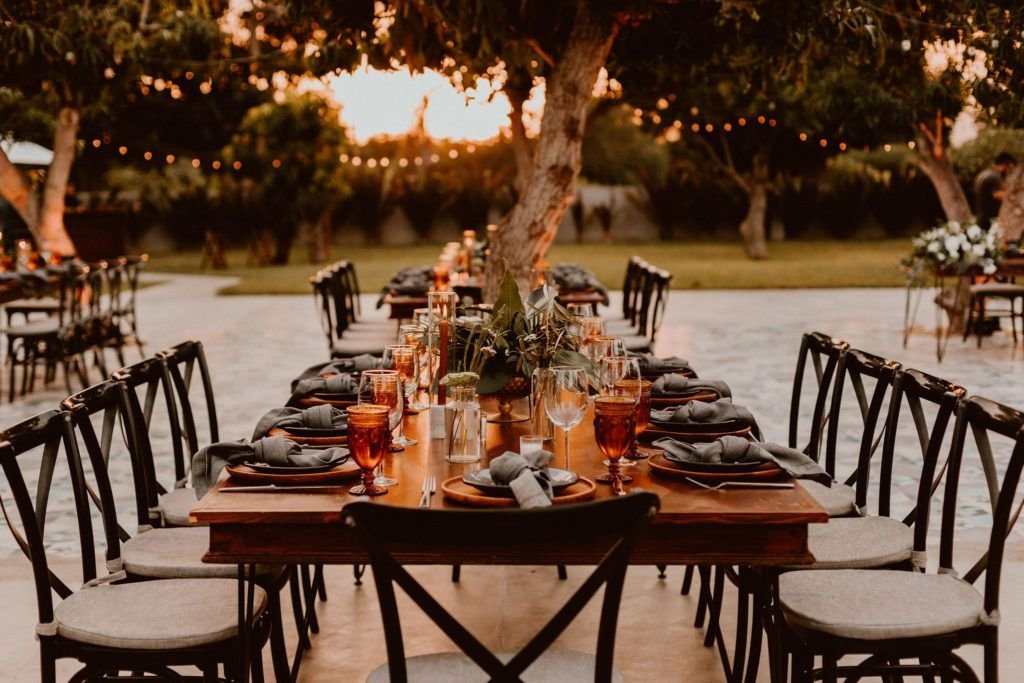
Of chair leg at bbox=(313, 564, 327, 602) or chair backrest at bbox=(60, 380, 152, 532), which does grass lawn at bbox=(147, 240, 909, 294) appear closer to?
chair leg at bbox=(313, 564, 327, 602)

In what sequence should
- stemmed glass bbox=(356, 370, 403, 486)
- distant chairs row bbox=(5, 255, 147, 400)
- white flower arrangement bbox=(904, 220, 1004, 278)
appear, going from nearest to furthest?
1. stemmed glass bbox=(356, 370, 403, 486)
2. distant chairs row bbox=(5, 255, 147, 400)
3. white flower arrangement bbox=(904, 220, 1004, 278)

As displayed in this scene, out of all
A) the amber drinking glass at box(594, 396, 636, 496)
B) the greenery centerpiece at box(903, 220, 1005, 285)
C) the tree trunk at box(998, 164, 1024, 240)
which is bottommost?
the amber drinking glass at box(594, 396, 636, 496)

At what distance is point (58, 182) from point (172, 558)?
10498 millimetres

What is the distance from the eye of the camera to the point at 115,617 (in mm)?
2689

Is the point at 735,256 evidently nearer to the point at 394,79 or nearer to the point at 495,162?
the point at 495,162

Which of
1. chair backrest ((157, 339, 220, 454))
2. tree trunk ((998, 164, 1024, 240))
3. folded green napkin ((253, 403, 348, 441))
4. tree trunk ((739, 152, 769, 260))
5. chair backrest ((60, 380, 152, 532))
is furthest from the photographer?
tree trunk ((739, 152, 769, 260))

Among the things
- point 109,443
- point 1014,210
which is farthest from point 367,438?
point 1014,210

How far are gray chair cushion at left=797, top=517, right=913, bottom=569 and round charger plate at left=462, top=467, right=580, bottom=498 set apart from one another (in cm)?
79

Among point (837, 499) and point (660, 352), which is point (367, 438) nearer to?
point (837, 499)

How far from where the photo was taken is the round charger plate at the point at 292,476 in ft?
8.48

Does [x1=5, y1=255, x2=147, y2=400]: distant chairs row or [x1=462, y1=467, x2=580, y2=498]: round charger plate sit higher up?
[x1=462, y1=467, x2=580, y2=498]: round charger plate

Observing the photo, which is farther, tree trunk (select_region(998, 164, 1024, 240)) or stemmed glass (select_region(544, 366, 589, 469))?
tree trunk (select_region(998, 164, 1024, 240))

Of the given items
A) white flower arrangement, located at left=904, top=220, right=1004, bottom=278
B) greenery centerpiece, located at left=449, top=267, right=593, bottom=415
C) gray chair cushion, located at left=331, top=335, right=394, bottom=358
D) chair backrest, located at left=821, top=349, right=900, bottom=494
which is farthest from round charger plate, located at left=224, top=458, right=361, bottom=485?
white flower arrangement, located at left=904, top=220, right=1004, bottom=278

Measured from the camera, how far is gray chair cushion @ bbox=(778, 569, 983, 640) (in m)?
2.64
